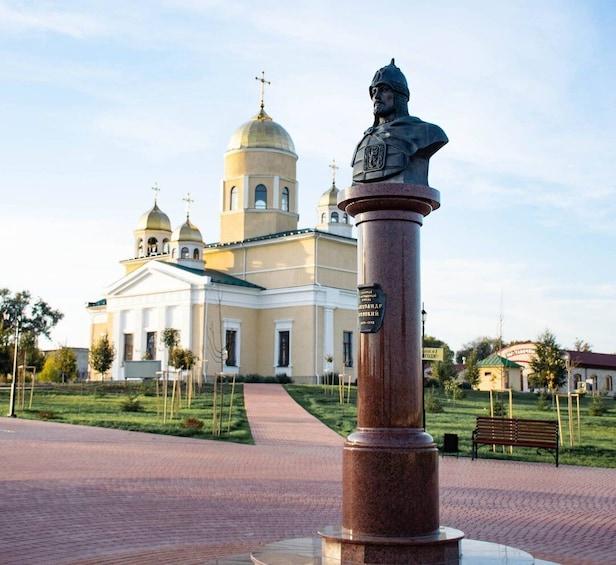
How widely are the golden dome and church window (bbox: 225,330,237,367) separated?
39.8 feet

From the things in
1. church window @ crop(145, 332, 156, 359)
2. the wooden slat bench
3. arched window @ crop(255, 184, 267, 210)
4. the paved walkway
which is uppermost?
arched window @ crop(255, 184, 267, 210)

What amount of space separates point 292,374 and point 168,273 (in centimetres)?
953

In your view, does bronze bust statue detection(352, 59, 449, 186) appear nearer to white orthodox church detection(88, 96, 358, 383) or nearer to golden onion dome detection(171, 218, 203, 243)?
white orthodox church detection(88, 96, 358, 383)

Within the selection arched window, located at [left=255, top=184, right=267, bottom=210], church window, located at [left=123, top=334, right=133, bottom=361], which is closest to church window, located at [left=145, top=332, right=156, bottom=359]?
church window, located at [left=123, top=334, right=133, bottom=361]

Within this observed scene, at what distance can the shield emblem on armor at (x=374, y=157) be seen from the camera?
8.40 meters

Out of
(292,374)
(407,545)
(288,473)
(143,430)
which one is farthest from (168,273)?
(407,545)

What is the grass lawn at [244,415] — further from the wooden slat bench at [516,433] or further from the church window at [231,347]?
the church window at [231,347]

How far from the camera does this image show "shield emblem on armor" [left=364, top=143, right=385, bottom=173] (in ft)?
27.6

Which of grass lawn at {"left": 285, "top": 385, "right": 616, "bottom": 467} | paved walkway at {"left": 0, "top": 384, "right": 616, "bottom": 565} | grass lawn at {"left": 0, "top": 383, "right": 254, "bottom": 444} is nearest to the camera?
paved walkway at {"left": 0, "top": 384, "right": 616, "bottom": 565}

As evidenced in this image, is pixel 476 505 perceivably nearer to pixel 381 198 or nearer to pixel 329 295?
pixel 381 198

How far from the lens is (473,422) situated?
85.5 feet

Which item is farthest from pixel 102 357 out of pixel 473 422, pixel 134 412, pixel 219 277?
pixel 473 422

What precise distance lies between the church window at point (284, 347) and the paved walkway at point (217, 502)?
93.7 ft

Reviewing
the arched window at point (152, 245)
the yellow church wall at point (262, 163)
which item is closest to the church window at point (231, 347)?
the yellow church wall at point (262, 163)
